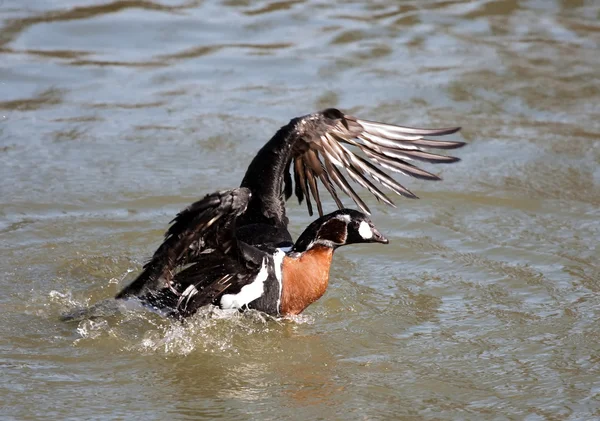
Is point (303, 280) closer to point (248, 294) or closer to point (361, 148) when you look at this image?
point (248, 294)

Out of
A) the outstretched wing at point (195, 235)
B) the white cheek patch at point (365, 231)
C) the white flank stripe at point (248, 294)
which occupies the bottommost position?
the white flank stripe at point (248, 294)

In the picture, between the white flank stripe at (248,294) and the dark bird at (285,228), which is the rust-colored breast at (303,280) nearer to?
the dark bird at (285,228)

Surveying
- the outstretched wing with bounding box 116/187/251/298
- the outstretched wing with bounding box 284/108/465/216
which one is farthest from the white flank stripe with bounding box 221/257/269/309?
the outstretched wing with bounding box 284/108/465/216

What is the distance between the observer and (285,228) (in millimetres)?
6711

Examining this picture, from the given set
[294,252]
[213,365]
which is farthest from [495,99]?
[213,365]

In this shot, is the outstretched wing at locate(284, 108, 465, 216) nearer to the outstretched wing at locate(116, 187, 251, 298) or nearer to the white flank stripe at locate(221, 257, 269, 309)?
the white flank stripe at locate(221, 257, 269, 309)

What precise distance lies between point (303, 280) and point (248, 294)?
1.18 ft

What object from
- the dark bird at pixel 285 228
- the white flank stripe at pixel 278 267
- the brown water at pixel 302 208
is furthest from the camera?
the white flank stripe at pixel 278 267

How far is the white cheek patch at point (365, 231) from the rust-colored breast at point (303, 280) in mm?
278

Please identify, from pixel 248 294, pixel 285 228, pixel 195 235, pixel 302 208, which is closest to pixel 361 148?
pixel 285 228

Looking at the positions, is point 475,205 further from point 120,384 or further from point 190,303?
point 120,384

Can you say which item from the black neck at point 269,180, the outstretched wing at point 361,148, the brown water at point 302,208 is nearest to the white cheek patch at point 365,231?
the outstretched wing at point 361,148

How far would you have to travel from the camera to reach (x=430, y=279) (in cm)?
689

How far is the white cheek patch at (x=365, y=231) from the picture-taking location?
6.35 meters
